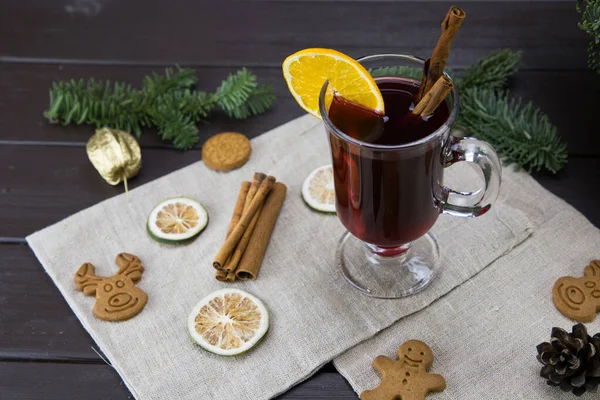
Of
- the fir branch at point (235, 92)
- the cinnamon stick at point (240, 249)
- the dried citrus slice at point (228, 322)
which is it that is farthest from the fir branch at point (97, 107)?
the dried citrus slice at point (228, 322)

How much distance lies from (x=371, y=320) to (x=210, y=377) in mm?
363

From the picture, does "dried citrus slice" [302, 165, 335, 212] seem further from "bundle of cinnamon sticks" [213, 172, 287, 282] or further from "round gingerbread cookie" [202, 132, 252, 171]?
"round gingerbread cookie" [202, 132, 252, 171]

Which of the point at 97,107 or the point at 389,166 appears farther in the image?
the point at 97,107

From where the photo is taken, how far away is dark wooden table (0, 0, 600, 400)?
73.9 inches

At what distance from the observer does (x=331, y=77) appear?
1.58 metres

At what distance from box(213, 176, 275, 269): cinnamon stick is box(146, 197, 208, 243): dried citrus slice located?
0.34ft

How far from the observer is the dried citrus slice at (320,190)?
6.42ft

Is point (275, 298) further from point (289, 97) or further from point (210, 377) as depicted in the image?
point (289, 97)

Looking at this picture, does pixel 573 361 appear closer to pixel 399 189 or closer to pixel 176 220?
pixel 399 189

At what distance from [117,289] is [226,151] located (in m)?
0.48

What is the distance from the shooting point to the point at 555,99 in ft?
7.16

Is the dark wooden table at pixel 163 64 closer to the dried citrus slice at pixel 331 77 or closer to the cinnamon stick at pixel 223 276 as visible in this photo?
the cinnamon stick at pixel 223 276

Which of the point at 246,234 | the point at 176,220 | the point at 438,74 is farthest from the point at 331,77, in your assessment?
the point at 176,220

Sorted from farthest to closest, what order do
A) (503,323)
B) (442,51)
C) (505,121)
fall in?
1. (505,121)
2. (503,323)
3. (442,51)
